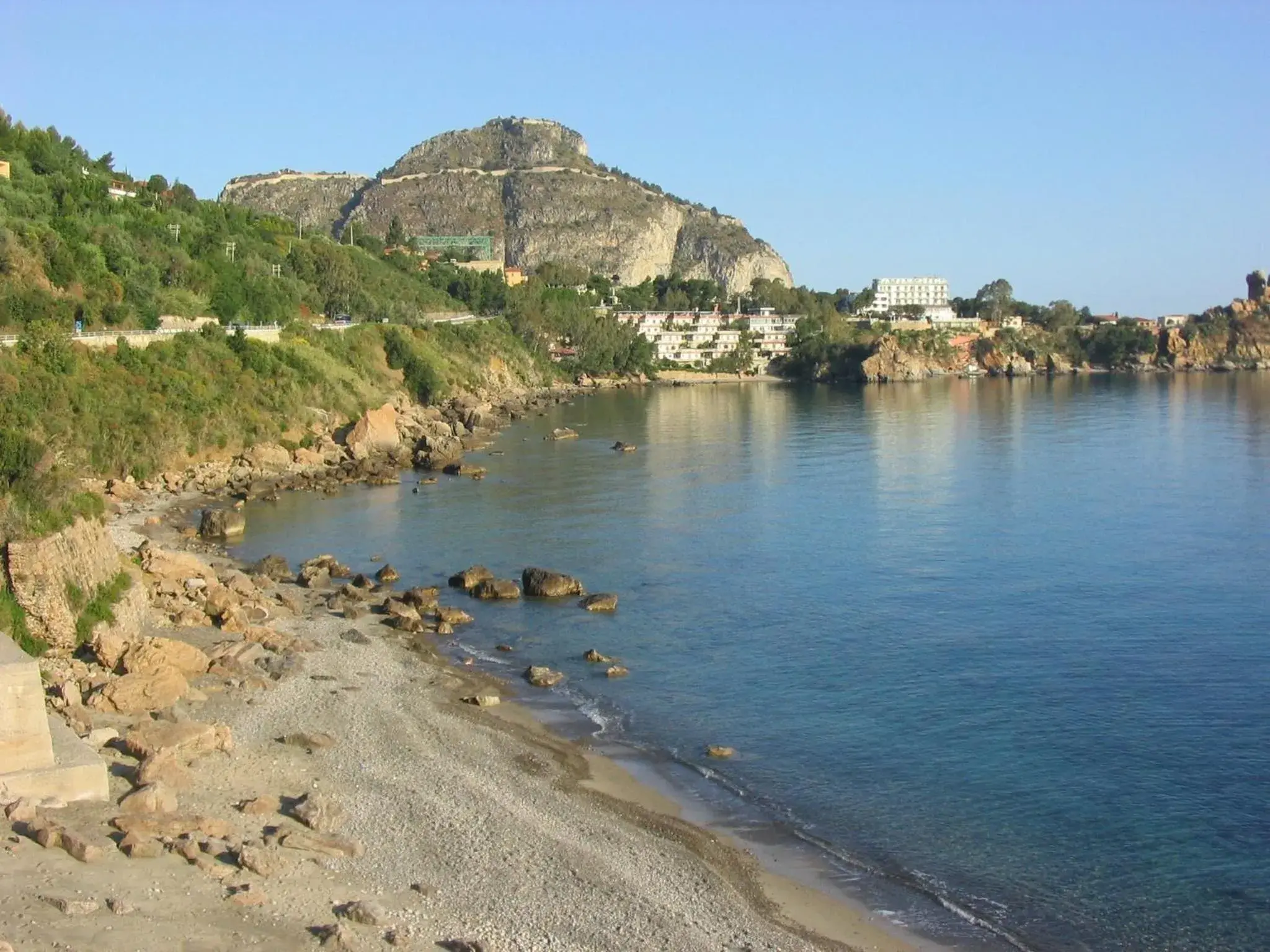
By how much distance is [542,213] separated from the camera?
180625 mm

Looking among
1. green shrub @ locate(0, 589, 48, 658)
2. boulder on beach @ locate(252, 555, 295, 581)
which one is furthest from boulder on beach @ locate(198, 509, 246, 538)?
green shrub @ locate(0, 589, 48, 658)

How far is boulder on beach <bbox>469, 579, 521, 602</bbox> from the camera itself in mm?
27750

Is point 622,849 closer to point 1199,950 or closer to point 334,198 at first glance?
point 1199,950

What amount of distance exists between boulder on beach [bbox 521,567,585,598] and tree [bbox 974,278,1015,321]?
429 ft

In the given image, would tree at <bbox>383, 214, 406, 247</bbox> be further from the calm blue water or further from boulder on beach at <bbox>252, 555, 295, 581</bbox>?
boulder on beach at <bbox>252, 555, 295, 581</bbox>

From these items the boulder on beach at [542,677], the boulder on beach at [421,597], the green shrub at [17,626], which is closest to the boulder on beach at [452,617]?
the boulder on beach at [421,597]

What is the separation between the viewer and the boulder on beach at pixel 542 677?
21562 millimetres

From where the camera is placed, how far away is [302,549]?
3328 centimetres

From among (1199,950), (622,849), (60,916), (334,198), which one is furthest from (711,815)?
(334,198)

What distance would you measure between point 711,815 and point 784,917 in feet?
9.50

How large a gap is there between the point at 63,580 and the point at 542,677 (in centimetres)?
795

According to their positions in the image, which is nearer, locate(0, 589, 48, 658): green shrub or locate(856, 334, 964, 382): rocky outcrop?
locate(0, 589, 48, 658): green shrub

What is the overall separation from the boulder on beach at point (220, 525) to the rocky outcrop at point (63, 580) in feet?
42.9

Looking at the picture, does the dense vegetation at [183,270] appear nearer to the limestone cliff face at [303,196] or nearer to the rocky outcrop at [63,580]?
the rocky outcrop at [63,580]
